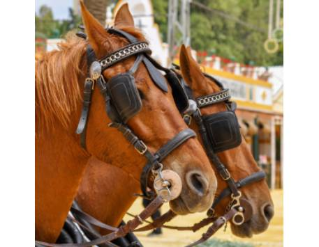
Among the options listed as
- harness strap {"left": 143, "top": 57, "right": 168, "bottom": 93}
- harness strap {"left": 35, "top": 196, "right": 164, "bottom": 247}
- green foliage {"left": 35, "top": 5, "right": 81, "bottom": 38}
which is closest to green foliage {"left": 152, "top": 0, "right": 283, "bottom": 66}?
green foliage {"left": 35, "top": 5, "right": 81, "bottom": 38}

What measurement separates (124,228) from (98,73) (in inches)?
24.7

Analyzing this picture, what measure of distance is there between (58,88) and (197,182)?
69cm

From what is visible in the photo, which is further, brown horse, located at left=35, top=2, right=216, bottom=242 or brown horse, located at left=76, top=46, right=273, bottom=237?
brown horse, located at left=76, top=46, right=273, bottom=237

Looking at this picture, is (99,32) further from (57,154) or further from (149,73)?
(57,154)

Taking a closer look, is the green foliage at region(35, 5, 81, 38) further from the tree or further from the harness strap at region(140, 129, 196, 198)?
the harness strap at region(140, 129, 196, 198)

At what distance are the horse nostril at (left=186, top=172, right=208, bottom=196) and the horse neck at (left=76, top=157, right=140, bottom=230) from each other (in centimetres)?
102

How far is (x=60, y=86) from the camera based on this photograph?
2.55m

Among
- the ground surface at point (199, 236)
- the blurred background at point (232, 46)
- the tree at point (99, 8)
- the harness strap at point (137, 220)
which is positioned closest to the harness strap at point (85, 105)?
the harness strap at point (137, 220)

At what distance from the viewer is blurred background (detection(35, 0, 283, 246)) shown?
5289 millimetres

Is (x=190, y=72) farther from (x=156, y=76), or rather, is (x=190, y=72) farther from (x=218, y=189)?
(x=156, y=76)

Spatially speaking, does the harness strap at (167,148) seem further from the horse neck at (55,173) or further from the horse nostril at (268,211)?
the horse nostril at (268,211)

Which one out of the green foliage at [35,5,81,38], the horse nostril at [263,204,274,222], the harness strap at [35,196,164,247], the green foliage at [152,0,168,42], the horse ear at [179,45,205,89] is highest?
the green foliage at [35,5,81,38]

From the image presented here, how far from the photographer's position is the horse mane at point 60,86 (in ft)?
8.36
